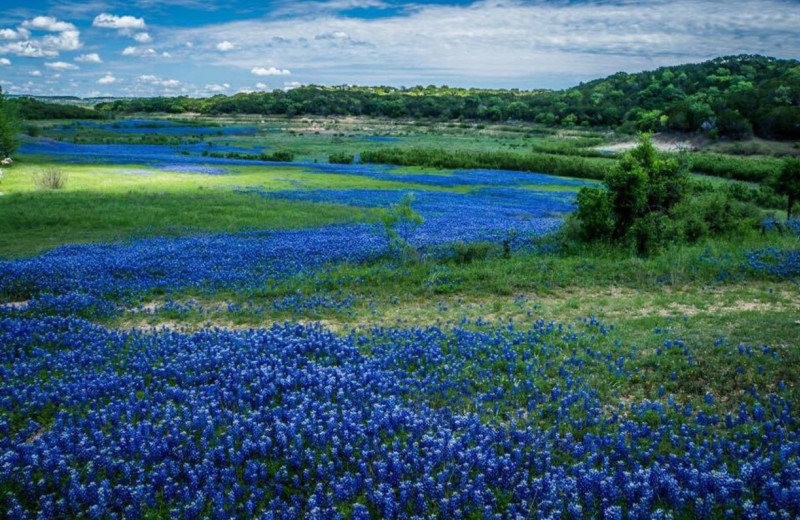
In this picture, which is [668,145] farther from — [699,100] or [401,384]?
[401,384]

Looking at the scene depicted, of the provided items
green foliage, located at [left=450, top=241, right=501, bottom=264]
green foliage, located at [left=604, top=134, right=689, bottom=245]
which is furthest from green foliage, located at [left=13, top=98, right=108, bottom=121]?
green foliage, located at [left=604, top=134, right=689, bottom=245]

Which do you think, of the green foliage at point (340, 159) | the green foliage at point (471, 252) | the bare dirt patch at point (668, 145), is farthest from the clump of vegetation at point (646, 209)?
the bare dirt patch at point (668, 145)

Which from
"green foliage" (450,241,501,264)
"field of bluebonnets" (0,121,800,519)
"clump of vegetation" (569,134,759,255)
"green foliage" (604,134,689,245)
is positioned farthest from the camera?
"clump of vegetation" (569,134,759,255)

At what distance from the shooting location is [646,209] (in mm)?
21656

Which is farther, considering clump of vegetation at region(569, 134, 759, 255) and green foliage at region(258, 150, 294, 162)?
green foliage at region(258, 150, 294, 162)

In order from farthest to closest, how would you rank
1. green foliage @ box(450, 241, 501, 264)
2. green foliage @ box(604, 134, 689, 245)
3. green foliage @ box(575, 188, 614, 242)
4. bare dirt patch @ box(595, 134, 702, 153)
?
bare dirt patch @ box(595, 134, 702, 153)
green foliage @ box(575, 188, 614, 242)
green foliage @ box(604, 134, 689, 245)
green foliage @ box(450, 241, 501, 264)

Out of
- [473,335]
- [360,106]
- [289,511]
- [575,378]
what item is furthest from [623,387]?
[360,106]

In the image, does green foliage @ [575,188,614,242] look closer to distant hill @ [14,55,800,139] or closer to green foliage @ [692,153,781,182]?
green foliage @ [692,153,781,182]

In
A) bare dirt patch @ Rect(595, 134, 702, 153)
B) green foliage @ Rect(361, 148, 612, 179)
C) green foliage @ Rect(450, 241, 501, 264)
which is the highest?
bare dirt patch @ Rect(595, 134, 702, 153)

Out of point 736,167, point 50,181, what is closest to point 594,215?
point 50,181

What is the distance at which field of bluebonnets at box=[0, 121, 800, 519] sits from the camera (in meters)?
6.34

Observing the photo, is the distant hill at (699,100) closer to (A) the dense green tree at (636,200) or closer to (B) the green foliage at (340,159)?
(B) the green foliage at (340,159)

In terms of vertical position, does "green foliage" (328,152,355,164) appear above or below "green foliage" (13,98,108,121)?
below

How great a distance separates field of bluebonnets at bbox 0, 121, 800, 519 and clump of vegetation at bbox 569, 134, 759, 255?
2074 millimetres
